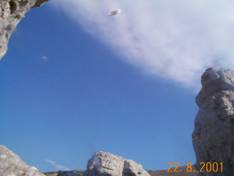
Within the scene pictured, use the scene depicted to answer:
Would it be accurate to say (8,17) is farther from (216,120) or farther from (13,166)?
(216,120)

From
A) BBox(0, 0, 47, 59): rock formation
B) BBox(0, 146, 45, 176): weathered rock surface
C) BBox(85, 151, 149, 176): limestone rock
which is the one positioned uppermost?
BBox(85, 151, 149, 176): limestone rock

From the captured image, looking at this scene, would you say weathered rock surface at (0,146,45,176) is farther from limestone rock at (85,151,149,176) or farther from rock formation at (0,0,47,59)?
limestone rock at (85,151,149,176)

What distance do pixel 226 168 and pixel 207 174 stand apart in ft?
3.81

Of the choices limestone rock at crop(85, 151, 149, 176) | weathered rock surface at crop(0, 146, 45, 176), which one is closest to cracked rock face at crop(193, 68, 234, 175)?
limestone rock at crop(85, 151, 149, 176)

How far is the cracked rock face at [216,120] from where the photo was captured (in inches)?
581

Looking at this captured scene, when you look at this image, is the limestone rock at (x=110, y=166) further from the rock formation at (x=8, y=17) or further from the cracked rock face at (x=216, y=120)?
the rock formation at (x=8, y=17)

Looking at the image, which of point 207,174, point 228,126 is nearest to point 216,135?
point 228,126

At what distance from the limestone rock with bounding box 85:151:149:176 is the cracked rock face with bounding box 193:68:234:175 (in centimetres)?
619

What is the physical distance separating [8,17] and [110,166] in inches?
637

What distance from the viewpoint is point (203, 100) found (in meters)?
17.3

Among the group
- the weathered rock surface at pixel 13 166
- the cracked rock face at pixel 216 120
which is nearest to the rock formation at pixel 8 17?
the weathered rock surface at pixel 13 166

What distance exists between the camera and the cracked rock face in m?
14.8

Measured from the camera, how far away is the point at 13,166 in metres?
4.72

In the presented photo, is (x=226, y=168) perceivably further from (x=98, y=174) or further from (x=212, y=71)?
(x=98, y=174)
